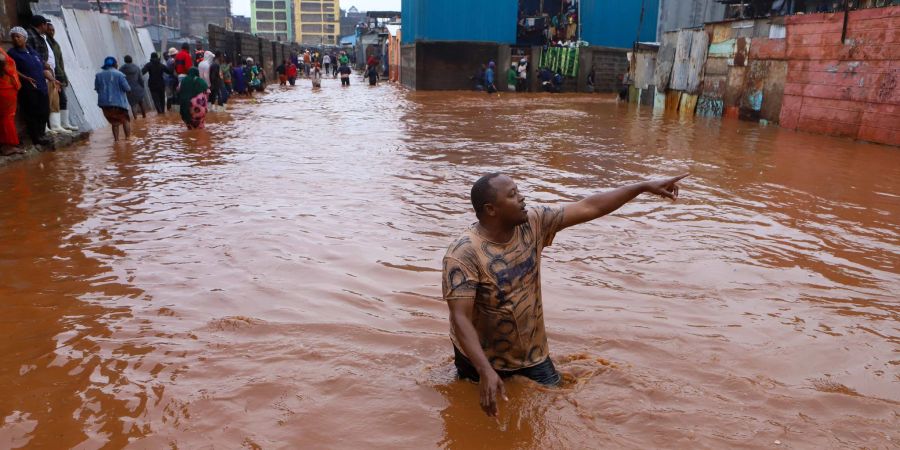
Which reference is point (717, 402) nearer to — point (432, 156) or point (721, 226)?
point (721, 226)

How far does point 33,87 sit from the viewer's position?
9625 millimetres

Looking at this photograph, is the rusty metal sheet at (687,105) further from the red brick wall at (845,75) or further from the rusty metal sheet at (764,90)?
the red brick wall at (845,75)

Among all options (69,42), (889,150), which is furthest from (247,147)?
(889,150)

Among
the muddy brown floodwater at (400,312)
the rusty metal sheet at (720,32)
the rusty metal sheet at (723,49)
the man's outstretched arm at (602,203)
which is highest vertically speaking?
the rusty metal sheet at (720,32)

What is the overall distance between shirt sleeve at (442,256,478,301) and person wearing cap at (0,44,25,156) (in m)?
8.29

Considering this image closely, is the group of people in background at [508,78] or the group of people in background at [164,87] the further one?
the group of people in background at [508,78]

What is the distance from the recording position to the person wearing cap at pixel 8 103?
870 centimetres

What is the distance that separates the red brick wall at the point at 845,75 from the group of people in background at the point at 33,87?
14.4 meters

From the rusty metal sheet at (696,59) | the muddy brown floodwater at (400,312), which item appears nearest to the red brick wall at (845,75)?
the rusty metal sheet at (696,59)

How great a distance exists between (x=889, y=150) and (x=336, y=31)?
12062cm

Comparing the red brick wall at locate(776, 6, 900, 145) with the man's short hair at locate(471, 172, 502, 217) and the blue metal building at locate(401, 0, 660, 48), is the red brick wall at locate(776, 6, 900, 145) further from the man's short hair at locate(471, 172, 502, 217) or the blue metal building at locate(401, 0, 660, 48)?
the blue metal building at locate(401, 0, 660, 48)

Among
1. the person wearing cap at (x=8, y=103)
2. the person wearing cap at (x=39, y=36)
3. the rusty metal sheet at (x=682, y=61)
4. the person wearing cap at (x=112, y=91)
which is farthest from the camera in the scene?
the rusty metal sheet at (x=682, y=61)

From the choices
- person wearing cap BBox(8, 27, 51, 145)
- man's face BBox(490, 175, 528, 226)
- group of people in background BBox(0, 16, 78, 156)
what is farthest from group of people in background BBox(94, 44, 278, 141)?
man's face BBox(490, 175, 528, 226)

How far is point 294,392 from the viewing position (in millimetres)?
3295
